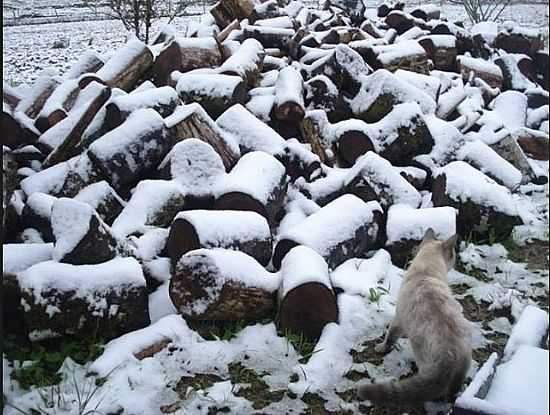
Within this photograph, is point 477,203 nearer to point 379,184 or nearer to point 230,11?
point 379,184

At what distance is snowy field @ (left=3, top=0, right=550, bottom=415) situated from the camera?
8.67 feet

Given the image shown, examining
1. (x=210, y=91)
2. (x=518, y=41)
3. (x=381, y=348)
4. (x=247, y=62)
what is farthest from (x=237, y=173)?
(x=518, y=41)

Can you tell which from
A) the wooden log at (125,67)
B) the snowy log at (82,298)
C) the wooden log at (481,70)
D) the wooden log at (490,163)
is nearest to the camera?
the snowy log at (82,298)

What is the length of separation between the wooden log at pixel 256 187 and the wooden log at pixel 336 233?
0.28 meters

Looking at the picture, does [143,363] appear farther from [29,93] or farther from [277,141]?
[29,93]

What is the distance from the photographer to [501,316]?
347 centimetres

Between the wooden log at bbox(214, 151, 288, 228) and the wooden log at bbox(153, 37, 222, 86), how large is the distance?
1576mm

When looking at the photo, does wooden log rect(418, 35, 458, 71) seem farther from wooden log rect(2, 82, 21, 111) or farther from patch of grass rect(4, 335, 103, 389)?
patch of grass rect(4, 335, 103, 389)

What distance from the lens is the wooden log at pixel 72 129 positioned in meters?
4.20

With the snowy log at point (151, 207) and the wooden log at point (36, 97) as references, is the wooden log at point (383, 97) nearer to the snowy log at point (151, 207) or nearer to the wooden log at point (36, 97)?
the snowy log at point (151, 207)

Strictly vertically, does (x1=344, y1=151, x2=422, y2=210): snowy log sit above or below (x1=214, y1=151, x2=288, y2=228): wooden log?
below

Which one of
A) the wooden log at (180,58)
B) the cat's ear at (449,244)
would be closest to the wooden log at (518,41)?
the wooden log at (180,58)

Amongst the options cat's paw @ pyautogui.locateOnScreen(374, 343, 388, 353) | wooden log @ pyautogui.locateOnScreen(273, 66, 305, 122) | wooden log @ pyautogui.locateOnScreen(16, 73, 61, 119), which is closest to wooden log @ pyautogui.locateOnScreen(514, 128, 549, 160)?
wooden log @ pyautogui.locateOnScreen(273, 66, 305, 122)

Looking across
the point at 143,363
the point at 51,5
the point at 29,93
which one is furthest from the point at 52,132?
the point at 143,363
